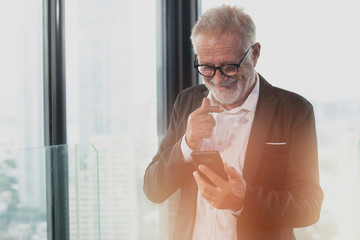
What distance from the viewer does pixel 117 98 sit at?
7.29 feet

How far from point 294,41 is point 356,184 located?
0.75m

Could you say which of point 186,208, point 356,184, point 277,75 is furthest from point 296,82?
point 186,208

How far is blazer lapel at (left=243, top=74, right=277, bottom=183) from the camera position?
1.52 meters

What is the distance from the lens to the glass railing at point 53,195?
5.40 feet

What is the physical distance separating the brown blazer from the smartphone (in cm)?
12

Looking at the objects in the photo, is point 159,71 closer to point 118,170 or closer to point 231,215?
point 118,170

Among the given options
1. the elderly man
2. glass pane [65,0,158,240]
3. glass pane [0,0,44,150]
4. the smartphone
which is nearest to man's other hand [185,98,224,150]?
the elderly man

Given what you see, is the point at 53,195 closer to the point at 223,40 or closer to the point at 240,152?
the point at 240,152

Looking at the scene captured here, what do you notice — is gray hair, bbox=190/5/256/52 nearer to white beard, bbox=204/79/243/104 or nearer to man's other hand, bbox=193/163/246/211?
white beard, bbox=204/79/243/104

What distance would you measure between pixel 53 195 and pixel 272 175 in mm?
1023

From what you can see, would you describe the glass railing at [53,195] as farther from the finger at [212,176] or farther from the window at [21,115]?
the finger at [212,176]

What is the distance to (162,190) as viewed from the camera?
5.32 ft

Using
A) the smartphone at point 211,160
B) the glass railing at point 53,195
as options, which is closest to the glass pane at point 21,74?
the glass railing at point 53,195

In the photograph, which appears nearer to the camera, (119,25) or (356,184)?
(356,184)
